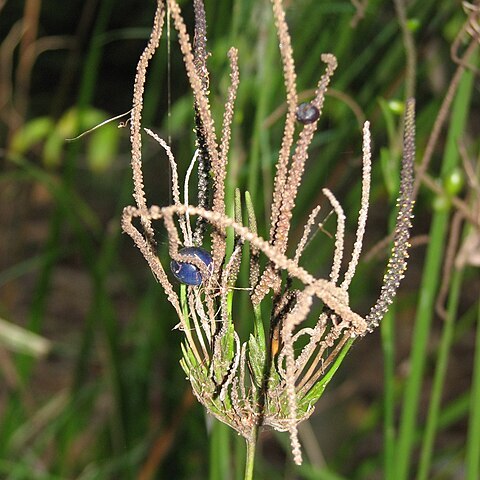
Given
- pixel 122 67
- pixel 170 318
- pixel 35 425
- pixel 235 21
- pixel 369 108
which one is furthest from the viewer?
pixel 122 67

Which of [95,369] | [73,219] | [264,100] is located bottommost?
[95,369]

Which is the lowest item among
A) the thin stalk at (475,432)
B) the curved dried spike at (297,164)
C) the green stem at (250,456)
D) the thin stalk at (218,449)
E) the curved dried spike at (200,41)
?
the thin stalk at (218,449)

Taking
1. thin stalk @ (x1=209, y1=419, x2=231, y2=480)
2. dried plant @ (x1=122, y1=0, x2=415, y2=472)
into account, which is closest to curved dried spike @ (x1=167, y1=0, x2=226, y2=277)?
dried plant @ (x1=122, y1=0, x2=415, y2=472)

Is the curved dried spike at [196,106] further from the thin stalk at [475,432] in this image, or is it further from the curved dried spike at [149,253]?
the thin stalk at [475,432]

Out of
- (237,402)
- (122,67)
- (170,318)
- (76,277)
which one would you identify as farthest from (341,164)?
(76,277)

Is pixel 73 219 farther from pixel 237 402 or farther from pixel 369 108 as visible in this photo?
pixel 237 402

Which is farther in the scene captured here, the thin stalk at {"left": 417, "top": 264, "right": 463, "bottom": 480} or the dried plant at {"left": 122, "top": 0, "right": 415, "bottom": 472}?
the thin stalk at {"left": 417, "top": 264, "right": 463, "bottom": 480}

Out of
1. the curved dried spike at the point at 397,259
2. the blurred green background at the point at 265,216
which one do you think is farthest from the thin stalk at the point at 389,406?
the curved dried spike at the point at 397,259

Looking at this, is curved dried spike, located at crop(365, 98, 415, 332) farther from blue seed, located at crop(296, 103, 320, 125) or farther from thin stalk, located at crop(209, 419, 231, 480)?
thin stalk, located at crop(209, 419, 231, 480)
